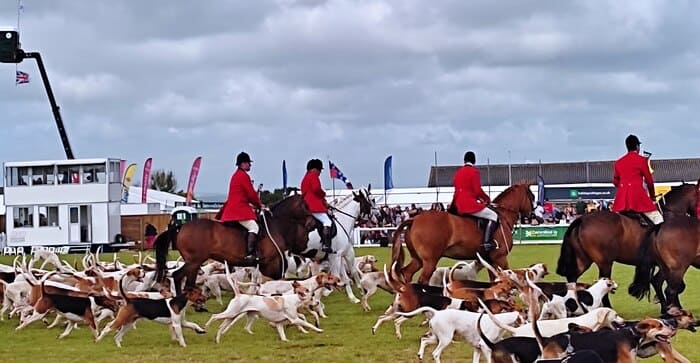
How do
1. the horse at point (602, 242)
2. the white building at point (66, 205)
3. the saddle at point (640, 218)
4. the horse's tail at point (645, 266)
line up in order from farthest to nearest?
the white building at point (66, 205) < the saddle at point (640, 218) < the horse at point (602, 242) < the horse's tail at point (645, 266)

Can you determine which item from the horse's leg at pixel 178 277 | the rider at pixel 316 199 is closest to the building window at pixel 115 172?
the rider at pixel 316 199

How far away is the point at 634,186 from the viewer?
40.1 feet

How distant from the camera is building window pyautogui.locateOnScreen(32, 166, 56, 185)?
1455 inches

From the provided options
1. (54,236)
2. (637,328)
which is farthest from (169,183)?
(637,328)

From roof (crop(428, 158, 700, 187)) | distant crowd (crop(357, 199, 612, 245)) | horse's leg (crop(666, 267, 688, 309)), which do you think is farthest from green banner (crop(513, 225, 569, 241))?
roof (crop(428, 158, 700, 187))

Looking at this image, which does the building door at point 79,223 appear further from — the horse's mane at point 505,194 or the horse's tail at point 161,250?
the horse's mane at point 505,194

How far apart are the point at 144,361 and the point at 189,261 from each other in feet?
11.2

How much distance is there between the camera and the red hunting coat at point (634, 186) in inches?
479

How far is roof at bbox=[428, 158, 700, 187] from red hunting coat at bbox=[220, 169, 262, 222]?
1860 inches

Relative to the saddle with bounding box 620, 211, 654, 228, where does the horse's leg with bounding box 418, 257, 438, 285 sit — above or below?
below

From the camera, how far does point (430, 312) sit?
9.01m

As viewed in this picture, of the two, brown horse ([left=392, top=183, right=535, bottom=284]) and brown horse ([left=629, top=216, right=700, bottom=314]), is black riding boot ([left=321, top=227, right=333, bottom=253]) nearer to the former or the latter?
brown horse ([left=392, top=183, right=535, bottom=284])

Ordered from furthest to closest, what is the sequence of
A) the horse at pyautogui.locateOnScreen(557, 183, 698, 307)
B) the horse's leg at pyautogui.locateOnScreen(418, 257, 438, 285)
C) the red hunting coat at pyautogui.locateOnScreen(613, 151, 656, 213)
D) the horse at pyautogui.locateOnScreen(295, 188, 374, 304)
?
the horse at pyautogui.locateOnScreen(295, 188, 374, 304) < the horse's leg at pyautogui.locateOnScreen(418, 257, 438, 285) < the red hunting coat at pyautogui.locateOnScreen(613, 151, 656, 213) < the horse at pyautogui.locateOnScreen(557, 183, 698, 307)

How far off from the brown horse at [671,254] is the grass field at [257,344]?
734 mm
